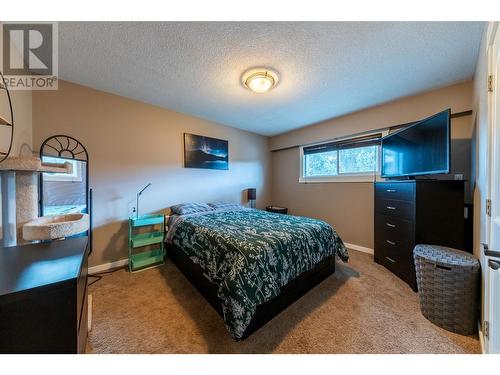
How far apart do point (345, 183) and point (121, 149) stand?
359 centimetres

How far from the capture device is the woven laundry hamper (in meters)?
1.35

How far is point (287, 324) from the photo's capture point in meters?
Answer: 1.48

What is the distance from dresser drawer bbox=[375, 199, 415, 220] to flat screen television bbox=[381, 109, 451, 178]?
1.23 ft

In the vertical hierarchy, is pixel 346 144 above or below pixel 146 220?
above

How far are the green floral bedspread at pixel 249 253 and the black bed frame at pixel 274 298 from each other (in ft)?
0.38

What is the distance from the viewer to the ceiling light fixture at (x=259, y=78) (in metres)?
1.89

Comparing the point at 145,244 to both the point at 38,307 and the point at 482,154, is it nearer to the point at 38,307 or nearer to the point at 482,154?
the point at 38,307

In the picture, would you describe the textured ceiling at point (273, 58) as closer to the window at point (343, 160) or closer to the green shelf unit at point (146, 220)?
the window at point (343, 160)

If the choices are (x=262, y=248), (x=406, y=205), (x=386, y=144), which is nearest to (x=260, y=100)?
(x=386, y=144)

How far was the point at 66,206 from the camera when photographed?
2049 mm

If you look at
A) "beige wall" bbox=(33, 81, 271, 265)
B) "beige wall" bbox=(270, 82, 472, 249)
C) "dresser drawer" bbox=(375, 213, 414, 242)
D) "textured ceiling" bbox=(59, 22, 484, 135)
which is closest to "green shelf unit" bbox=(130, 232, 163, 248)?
"beige wall" bbox=(33, 81, 271, 265)

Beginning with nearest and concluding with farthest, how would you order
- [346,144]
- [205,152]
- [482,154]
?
[482,154] < [346,144] < [205,152]

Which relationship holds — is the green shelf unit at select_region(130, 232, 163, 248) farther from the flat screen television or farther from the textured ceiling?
the flat screen television

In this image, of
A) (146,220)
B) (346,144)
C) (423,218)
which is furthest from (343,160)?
(146,220)
